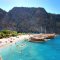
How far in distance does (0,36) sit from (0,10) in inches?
4747

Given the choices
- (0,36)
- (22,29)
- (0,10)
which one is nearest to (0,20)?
(0,10)

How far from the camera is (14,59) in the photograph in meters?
38.9

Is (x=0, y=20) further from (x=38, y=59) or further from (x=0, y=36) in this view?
(x=38, y=59)

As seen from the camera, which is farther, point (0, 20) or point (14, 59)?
point (0, 20)

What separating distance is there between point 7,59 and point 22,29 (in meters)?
161

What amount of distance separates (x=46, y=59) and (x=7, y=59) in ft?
27.2

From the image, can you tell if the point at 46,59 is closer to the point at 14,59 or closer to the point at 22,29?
the point at 14,59

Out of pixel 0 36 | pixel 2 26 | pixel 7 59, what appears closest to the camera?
pixel 7 59

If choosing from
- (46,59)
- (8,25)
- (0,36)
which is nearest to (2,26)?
(8,25)

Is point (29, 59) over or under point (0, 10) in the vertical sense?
under

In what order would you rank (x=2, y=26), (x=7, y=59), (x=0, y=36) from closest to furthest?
1. (x=7, y=59)
2. (x=0, y=36)
3. (x=2, y=26)

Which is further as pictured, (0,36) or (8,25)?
(8,25)

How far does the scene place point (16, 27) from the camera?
197875 mm

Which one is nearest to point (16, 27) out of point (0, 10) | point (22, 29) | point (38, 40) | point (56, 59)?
point (22, 29)
